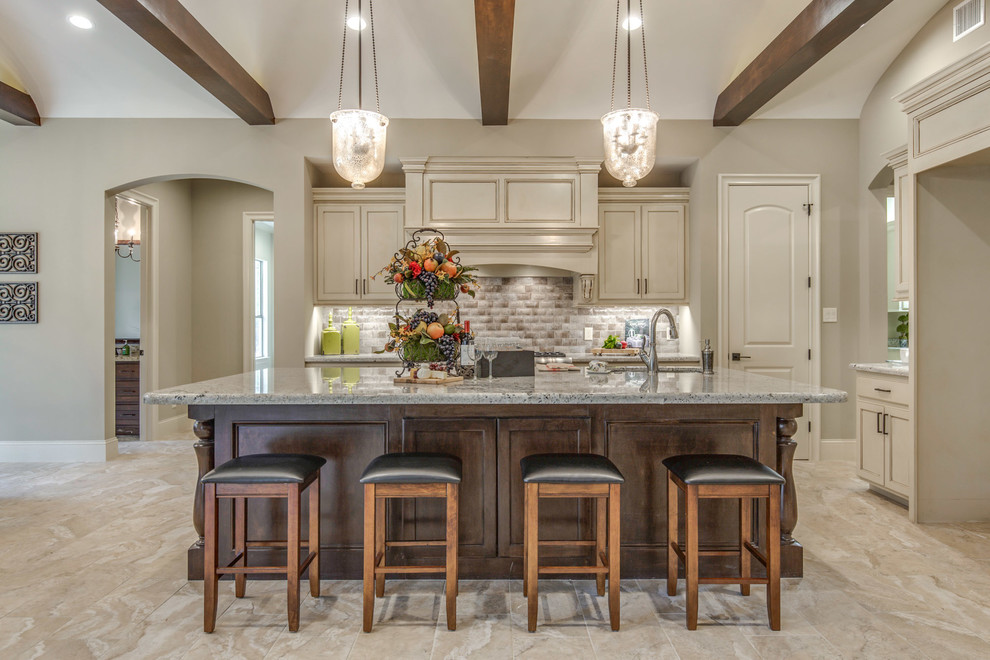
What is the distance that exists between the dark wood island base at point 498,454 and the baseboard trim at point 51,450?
3.21 meters

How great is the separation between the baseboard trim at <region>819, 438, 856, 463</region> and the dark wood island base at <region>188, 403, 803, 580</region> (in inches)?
111

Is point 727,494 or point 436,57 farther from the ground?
point 436,57

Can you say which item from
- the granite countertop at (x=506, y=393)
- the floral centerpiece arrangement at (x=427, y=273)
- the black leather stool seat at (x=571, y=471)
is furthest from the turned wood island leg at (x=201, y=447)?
the black leather stool seat at (x=571, y=471)

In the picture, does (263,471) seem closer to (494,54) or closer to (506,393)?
(506,393)

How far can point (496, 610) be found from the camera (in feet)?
7.57

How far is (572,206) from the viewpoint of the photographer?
16.3 ft

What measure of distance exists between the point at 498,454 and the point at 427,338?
63 cm

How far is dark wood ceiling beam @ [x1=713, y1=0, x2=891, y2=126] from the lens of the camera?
3329mm

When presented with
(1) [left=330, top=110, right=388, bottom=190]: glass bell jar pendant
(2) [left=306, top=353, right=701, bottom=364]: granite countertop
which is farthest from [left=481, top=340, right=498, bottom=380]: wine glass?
(2) [left=306, top=353, right=701, bottom=364]: granite countertop

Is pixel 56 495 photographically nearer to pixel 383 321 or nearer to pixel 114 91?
pixel 383 321

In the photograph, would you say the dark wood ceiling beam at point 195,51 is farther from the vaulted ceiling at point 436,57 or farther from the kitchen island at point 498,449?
the kitchen island at point 498,449

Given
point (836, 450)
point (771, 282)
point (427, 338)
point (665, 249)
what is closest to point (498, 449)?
point (427, 338)

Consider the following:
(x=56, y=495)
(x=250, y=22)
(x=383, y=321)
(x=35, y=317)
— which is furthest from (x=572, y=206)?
(x=35, y=317)

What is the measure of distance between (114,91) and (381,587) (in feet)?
15.5
